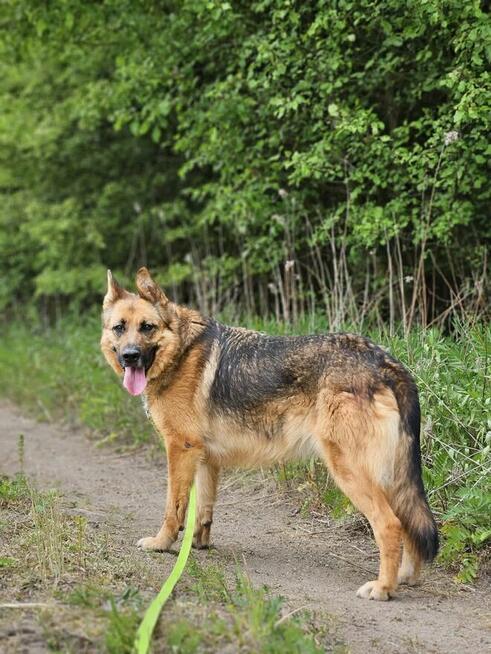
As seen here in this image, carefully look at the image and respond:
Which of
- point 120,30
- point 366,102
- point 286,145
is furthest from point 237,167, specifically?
point 120,30

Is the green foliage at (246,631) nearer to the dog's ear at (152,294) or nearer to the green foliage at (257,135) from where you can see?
the dog's ear at (152,294)

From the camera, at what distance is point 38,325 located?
623 inches

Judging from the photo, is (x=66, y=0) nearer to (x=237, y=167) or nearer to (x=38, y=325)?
(x=237, y=167)

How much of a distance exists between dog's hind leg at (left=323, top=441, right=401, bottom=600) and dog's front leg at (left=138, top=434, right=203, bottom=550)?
1.10 m

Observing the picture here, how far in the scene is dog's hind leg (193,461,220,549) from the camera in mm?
5754

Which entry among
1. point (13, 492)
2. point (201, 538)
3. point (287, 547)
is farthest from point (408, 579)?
point (13, 492)

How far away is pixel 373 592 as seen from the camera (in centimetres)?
479

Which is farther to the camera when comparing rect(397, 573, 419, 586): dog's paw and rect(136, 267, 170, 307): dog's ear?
rect(136, 267, 170, 307): dog's ear

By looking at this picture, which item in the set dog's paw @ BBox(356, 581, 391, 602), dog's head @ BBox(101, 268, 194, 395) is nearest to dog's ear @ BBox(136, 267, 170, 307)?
dog's head @ BBox(101, 268, 194, 395)

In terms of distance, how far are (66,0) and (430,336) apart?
716cm

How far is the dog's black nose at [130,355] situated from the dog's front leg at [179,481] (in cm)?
61

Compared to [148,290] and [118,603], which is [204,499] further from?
[118,603]

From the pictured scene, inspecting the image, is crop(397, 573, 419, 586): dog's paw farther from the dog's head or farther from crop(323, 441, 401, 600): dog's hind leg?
the dog's head

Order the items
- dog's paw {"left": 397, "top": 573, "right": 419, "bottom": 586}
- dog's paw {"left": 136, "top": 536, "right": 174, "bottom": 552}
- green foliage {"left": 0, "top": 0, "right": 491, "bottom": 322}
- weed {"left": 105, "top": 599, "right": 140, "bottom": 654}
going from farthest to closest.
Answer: green foliage {"left": 0, "top": 0, "right": 491, "bottom": 322}
dog's paw {"left": 136, "top": 536, "right": 174, "bottom": 552}
dog's paw {"left": 397, "top": 573, "right": 419, "bottom": 586}
weed {"left": 105, "top": 599, "right": 140, "bottom": 654}
